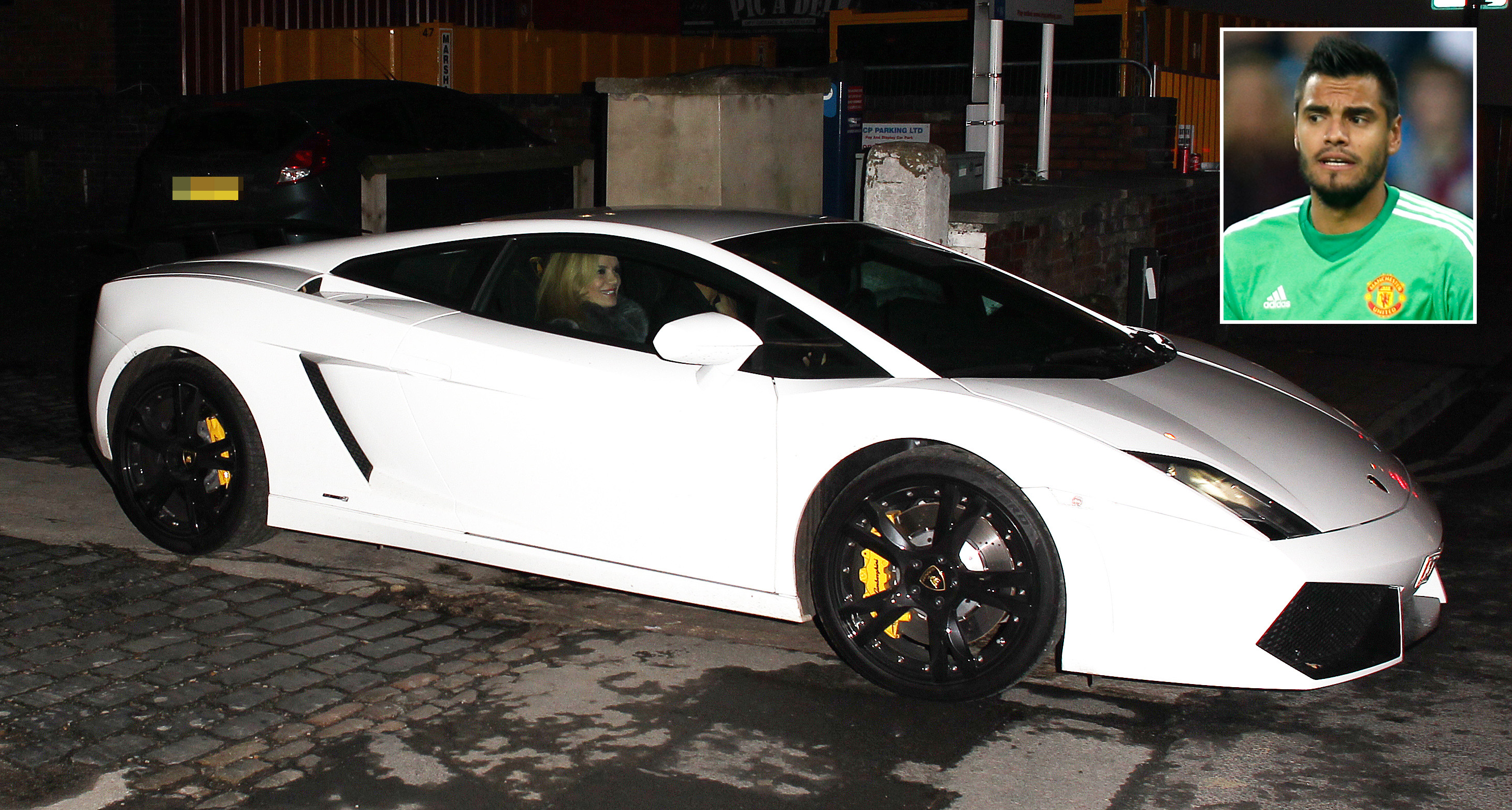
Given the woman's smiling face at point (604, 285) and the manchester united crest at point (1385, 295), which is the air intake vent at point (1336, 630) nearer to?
the woman's smiling face at point (604, 285)

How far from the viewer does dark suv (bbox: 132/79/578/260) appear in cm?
1062

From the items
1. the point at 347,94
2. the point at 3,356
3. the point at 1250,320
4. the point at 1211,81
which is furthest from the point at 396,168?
the point at 1211,81

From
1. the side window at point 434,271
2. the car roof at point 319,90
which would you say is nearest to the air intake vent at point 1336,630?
the side window at point 434,271

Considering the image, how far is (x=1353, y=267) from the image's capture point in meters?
8.55

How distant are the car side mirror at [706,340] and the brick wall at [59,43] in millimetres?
17222

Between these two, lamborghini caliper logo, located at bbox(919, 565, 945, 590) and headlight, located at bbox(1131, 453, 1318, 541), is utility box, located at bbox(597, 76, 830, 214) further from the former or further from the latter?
headlight, located at bbox(1131, 453, 1318, 541)

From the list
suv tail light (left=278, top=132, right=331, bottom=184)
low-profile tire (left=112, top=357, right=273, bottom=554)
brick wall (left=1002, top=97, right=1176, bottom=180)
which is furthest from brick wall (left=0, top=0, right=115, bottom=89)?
low-profile tire (left=112, top=357, right=273, bottom=554)

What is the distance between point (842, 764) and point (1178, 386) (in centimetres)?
166

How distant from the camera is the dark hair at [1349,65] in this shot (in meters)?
7.91

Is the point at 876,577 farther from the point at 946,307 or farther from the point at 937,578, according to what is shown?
the point at 946,307

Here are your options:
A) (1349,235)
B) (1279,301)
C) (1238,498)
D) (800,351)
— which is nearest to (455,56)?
(1279,301)

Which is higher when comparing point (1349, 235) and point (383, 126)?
point (383, 126)

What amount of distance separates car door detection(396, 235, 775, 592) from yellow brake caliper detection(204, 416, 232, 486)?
89 centimetres

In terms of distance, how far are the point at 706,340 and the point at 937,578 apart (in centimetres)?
95
